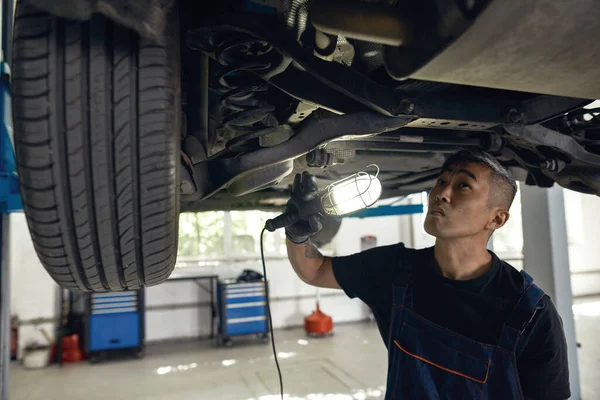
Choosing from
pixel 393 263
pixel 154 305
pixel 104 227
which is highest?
pixel 104 227

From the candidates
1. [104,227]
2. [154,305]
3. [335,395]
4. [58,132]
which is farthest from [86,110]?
[154,305]

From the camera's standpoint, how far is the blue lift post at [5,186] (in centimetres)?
139

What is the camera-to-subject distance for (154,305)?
13.6 ft

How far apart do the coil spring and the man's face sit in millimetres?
577

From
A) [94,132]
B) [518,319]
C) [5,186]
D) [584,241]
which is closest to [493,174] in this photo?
[518,319]

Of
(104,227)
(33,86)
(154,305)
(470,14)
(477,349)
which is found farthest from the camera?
(154,305)

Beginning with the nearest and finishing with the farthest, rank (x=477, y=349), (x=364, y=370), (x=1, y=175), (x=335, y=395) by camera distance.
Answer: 1. (x=477, y=349)
2. (x=1, y=175)
3. (x=335, y=395)
4. (x=364, y=370)

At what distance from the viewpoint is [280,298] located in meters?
4.64

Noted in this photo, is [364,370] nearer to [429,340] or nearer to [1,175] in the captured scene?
[429,340]

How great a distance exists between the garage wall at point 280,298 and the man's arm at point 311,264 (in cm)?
320

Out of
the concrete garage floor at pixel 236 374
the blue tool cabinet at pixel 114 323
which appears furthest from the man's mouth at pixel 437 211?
the blue tool cabinet at pixel 114 323

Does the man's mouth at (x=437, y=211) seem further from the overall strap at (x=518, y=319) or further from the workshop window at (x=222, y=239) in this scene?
the workshop window at (x=222, y=239)

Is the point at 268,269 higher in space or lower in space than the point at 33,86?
lower

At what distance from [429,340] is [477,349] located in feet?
0.40
